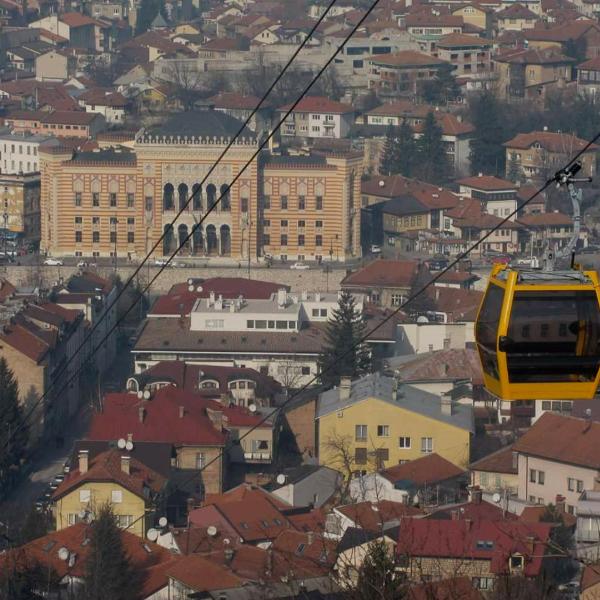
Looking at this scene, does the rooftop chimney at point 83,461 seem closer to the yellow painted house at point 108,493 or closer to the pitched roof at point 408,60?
the yellow painted house at point 108,493

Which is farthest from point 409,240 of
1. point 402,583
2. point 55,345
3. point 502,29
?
point 402,583

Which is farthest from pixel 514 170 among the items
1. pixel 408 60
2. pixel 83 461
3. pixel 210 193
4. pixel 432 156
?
pixel 83 461

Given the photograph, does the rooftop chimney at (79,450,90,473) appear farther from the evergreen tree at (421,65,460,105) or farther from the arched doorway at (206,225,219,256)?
the evergreen tree at (421,65,460,105)

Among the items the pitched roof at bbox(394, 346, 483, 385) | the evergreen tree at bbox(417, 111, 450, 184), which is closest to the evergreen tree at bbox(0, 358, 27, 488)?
the pitched roof at bbox(394, 346, 483, 385)

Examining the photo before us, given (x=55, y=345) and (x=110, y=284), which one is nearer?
(x=55, y=345)

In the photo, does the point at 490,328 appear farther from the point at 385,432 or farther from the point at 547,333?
the point at 385,432

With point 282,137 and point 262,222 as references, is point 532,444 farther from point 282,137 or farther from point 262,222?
point 282,137

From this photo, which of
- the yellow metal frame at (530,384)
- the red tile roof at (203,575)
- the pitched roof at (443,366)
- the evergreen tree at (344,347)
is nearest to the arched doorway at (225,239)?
the evergreen tree at (344,347)

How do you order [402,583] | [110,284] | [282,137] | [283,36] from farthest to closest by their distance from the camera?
[283,36] < [282,137] < [110,284] < [402,583]
